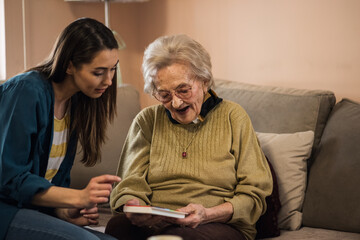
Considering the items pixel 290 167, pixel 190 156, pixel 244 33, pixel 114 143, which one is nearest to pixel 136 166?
pixel 190 156

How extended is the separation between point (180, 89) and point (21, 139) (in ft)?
2.19

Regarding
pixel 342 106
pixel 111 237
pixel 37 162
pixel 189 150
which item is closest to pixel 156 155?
pixel 189 150

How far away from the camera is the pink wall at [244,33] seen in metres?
2.56

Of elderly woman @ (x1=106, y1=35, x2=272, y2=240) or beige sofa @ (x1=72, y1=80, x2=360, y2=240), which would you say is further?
beige sofa @ (x1=72, y1=80, x2=360, y2=240)

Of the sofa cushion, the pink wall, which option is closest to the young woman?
the sofa cushion

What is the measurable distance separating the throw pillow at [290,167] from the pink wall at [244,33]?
1.64 ft

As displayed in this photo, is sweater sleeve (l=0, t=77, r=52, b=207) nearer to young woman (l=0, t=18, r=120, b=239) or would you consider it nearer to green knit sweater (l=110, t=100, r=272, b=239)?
young woman (l=0, t=18, r=120, b=239)

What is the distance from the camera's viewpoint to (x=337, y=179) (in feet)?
6.88

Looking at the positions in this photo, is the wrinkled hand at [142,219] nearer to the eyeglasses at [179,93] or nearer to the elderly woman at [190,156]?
the elderly woman at [190,156]

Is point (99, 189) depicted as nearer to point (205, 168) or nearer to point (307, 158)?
point (205, 168)

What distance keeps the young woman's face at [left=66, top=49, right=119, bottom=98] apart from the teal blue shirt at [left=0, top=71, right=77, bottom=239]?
0.32 feet

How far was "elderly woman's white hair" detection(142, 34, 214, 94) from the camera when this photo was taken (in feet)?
6.43

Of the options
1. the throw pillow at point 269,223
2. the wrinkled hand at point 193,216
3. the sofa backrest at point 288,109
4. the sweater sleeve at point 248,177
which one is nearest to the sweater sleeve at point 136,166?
the wrinkled hand at point 193,216

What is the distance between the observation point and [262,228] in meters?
2.00
